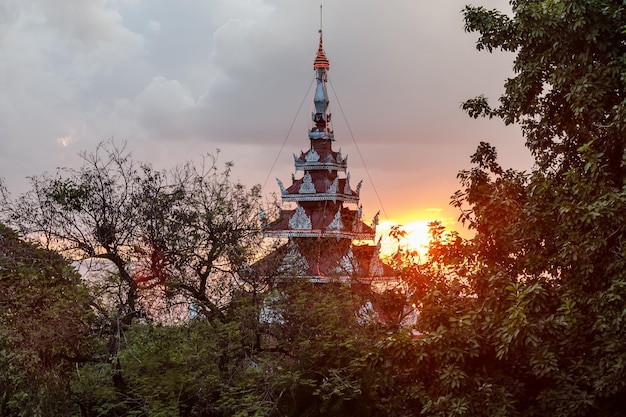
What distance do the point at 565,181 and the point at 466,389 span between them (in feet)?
13.6

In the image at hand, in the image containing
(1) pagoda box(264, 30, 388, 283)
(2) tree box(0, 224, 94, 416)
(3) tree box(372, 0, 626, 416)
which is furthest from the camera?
(1) pagoda box(264, 30, 388, 283)

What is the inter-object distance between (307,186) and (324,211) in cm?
139

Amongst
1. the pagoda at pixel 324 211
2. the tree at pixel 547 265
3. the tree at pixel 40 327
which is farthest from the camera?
the pagoda at pixel 324 211

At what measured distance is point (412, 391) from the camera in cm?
1287

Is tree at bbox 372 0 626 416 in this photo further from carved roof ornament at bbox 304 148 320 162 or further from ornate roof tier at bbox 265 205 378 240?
carved roof ornament at bbox 304 148 320 162

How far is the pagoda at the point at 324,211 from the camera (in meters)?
29.8

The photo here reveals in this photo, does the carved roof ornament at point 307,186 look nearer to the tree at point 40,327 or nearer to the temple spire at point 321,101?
the temple spire at point 321,101

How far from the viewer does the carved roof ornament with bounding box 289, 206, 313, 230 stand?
3077cm

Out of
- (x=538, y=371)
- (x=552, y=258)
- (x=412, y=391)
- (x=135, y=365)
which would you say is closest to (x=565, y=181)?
(x=552, y=258)

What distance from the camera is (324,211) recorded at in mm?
31578

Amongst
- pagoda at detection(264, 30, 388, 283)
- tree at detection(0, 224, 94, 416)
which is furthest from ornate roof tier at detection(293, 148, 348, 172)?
tree at detection(0, 224, 94, 416)

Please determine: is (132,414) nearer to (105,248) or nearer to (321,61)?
(105,248)

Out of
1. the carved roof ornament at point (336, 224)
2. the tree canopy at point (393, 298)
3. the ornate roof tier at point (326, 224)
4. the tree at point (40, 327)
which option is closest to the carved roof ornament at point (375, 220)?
the ornate roof tier at point (326, 224)

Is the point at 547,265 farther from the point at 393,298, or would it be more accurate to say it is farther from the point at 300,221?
the point at 300,221
